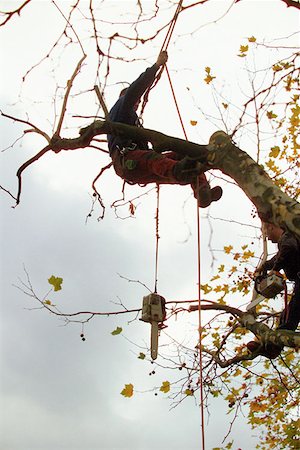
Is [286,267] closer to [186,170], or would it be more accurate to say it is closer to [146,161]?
[186,170]

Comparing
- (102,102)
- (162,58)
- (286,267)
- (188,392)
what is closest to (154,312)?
(286,267)

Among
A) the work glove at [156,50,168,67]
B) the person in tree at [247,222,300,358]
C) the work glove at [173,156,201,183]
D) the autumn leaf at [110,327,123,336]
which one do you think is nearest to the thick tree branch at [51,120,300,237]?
the work glove at [173,156,201,183]

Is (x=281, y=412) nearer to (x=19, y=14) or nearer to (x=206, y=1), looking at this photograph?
(x=206, y=1)

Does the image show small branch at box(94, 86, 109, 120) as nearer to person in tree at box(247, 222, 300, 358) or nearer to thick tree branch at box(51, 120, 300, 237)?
thick tree branch at box(51, 120, 300, 237)

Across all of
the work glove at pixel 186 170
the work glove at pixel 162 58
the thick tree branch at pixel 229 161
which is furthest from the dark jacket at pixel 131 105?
the work glove at pixel 186 170

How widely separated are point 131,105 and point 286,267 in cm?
157

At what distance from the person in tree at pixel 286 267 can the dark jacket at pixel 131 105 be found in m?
1.08

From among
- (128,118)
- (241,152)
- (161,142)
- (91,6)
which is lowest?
(241,152)

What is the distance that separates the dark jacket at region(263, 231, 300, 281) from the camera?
2760 mm

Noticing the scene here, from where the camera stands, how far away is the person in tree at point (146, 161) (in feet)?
9.39

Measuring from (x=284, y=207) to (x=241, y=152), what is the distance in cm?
49

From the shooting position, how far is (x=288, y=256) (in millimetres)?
2826

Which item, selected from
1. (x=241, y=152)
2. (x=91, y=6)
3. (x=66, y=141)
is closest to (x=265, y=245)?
(x=241, y=152)

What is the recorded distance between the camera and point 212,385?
4.42 metres
